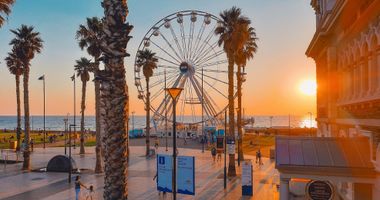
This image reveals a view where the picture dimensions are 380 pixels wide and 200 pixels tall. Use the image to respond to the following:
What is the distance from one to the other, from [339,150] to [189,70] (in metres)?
41.7

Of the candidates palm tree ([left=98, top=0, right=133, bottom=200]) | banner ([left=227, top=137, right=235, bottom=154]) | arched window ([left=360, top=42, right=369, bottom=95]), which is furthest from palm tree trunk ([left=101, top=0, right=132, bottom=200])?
banner ([left=227, top=137, right=235, bottom=154])

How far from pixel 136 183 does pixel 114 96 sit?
59.1 feet

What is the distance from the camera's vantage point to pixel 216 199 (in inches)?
876

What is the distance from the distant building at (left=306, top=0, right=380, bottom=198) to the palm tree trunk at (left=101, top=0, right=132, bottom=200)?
23.9ft

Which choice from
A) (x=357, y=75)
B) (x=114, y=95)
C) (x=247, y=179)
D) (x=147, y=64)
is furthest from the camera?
(x=147, y=64)

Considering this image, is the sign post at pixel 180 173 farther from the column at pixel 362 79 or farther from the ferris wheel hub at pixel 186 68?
the ferris wheel hub at pixel 186 68

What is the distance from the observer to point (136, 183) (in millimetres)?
27078

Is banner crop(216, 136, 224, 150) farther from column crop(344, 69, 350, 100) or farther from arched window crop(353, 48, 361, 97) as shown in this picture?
arched window crop(353, 48, 361, 97)

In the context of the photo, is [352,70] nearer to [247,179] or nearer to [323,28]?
[323,28]

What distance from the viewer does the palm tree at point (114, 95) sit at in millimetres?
10125

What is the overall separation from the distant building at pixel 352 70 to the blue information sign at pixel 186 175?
288 inches

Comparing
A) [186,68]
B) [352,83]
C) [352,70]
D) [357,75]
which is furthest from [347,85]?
[186,68]

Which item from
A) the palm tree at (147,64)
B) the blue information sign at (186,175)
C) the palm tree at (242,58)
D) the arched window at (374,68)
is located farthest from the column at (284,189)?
the palm tree at (147,64)

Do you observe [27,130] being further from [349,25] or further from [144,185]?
[349,25]
